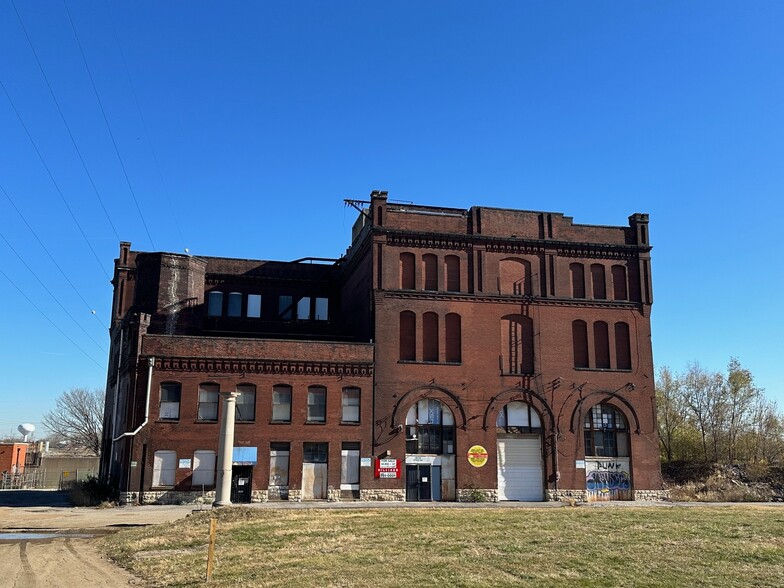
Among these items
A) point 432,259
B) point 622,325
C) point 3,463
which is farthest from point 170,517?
point 3,463

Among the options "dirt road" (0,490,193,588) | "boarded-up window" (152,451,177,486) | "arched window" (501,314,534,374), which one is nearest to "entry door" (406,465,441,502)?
"arched window" (501,314,534,374)

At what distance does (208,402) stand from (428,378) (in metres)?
11.8

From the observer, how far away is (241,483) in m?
37.7

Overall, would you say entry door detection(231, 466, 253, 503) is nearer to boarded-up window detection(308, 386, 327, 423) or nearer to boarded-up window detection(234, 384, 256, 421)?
boarded-up window detection(234, 384, 256, 421)

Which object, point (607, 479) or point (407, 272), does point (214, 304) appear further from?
point (607, 479)

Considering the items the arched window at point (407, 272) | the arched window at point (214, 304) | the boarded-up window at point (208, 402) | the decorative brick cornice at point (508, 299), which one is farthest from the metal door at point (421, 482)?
the arched window at point (214, 304)

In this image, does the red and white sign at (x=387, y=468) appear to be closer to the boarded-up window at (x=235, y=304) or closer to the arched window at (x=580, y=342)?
the arched window at (x=580, y=342)

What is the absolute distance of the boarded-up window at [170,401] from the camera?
3775 cm

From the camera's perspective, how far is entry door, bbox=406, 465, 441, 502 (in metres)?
39.2

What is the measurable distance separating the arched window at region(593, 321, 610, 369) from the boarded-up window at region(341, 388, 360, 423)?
46.7 feet

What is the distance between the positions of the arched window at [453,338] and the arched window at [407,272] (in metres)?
2.75

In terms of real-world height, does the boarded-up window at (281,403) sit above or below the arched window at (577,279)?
below

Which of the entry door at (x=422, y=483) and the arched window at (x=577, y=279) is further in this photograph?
the arched window at (x=577, y=279)

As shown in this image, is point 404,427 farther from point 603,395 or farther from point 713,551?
point 713,551
